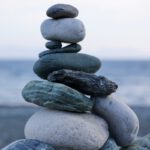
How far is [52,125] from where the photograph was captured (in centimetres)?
640

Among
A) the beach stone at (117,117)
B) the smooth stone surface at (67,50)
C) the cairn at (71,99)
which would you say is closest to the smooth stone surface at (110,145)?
the cairn at (71,99)

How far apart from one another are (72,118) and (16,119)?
1369 cm

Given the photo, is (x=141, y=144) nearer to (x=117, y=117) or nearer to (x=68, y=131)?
(x=117, y=117)

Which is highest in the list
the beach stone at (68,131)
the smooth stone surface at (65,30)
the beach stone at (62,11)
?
the beach stone at (62,11)

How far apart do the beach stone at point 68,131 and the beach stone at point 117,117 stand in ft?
0.70

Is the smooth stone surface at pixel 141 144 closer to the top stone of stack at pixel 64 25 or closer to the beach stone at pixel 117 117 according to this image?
the beach stone at pixel 117 117

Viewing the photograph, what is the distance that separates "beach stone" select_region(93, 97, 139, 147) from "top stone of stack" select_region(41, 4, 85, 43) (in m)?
0.76

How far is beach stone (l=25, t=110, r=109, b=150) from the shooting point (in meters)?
6.36

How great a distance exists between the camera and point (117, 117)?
677cm

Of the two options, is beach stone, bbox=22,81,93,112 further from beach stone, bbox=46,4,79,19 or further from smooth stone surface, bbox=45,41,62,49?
beach stone, bbox=46,4,79,19

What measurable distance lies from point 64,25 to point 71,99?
878mm

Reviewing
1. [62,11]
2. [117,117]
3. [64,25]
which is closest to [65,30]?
[64,25]

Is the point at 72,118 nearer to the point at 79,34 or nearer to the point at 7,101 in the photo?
the point at 79,34

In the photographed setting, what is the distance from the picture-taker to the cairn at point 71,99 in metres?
6.41
